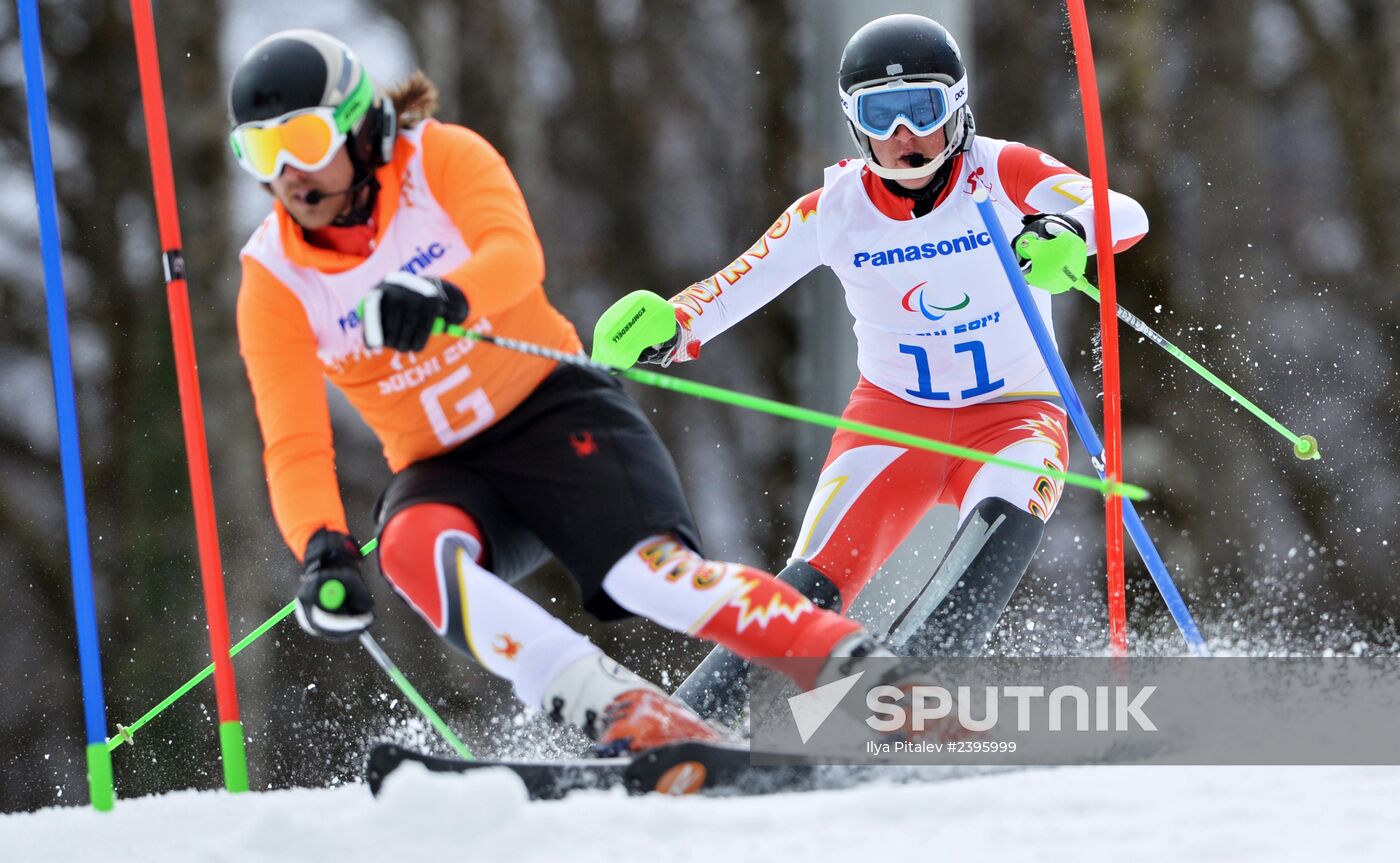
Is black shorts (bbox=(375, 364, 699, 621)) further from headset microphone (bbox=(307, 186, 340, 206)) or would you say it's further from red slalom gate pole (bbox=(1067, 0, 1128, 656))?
red slalom gate pole (bbox=(1067, 0, 1128, 656))

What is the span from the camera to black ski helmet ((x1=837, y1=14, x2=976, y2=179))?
11.9 feet

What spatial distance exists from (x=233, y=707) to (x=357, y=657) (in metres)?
6.66

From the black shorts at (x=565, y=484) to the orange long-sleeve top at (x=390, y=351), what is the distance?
65 mm


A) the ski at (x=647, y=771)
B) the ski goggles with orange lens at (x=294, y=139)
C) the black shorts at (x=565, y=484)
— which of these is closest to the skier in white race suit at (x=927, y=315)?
the black shorts at (x=565, y=484)

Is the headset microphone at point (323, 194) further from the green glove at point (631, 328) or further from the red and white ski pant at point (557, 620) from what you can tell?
the green glove at point (631, 328)

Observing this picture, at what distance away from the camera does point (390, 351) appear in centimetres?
297

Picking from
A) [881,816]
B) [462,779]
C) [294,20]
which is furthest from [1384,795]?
[294,20]

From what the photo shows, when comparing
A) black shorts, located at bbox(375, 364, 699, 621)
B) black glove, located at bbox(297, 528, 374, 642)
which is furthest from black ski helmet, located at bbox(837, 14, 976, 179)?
black glove, located at bbox(297, 528, 374, 642)

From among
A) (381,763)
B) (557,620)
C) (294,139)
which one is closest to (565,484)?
(557,620)

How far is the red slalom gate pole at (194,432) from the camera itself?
3.10 meters

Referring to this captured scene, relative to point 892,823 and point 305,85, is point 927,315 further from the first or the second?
point 892,823

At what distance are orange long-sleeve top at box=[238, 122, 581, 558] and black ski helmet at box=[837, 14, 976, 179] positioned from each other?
100 centimetres

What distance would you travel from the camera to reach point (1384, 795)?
2.30 metres

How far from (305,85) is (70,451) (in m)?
0.83
